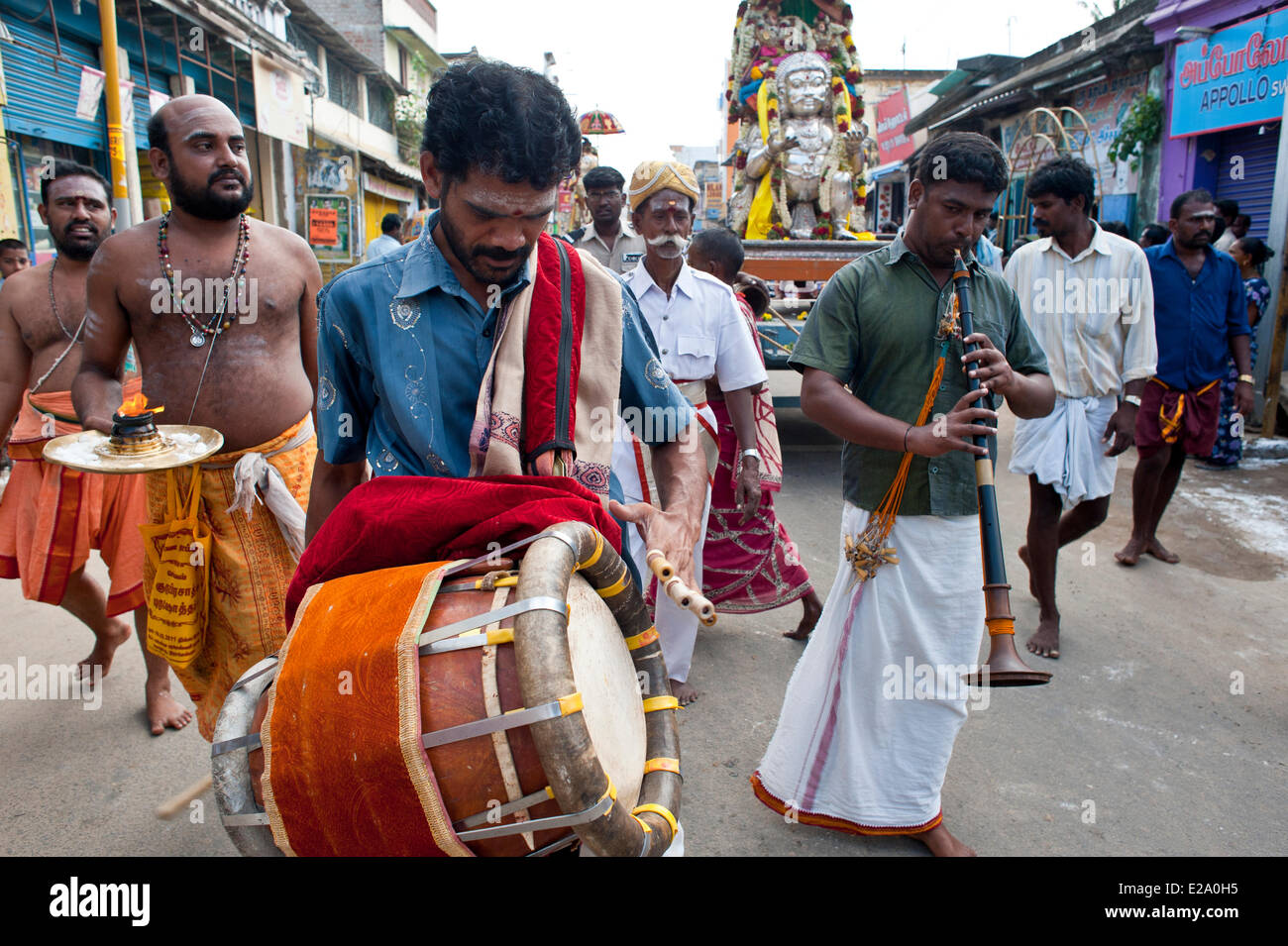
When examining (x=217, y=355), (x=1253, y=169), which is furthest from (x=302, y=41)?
(x=217, y=355)

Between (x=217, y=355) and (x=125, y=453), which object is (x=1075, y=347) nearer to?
(x=217, y=355)

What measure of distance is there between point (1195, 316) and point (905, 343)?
3.84 metres

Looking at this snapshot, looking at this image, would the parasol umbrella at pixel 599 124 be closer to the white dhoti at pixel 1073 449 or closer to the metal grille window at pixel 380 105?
the metal grille window at pixel 380 105

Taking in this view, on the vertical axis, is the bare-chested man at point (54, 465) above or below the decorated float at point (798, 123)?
below

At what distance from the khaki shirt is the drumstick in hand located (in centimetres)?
466

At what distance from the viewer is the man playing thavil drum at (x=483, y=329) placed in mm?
1482

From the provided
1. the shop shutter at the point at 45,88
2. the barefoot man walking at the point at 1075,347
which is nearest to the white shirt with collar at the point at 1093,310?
the barefoot man walking at the point at 1075,347

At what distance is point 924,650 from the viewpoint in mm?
2709

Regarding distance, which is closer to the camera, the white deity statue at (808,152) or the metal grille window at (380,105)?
the white deity statue at (808,152)

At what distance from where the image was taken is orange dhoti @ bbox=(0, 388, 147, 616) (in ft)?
11.9

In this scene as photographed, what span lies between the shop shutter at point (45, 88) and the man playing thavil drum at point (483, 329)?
32.4 ft

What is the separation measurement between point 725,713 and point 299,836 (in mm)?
2706

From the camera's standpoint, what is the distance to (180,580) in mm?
2729
